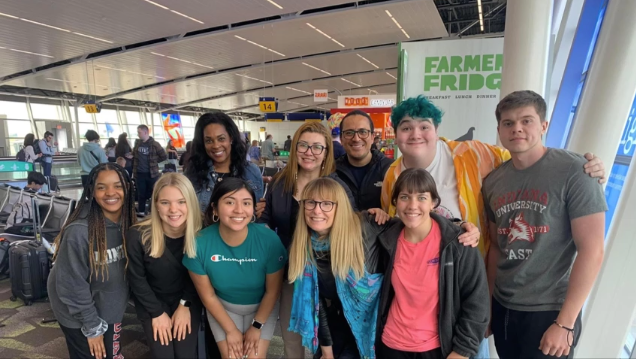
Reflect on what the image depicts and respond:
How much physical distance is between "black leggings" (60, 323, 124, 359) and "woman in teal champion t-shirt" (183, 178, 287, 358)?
2.04 ft

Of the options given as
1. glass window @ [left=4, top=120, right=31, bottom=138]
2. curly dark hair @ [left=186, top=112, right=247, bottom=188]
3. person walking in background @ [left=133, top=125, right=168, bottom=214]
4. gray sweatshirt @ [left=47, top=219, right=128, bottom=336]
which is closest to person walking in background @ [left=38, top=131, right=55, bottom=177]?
person walking in background @ [left=133, top=125, right=168, bottom=214]

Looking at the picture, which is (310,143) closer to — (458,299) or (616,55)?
(458,299)

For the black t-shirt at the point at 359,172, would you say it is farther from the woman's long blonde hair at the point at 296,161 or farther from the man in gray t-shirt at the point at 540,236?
the man in gray t-shirt at the point at 540,236

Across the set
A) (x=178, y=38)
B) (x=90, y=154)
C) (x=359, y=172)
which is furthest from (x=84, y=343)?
(x=178, y=38)

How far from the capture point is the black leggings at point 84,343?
217 centimetres

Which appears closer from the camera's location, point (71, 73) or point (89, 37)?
point (89, 37)

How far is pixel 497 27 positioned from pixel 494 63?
54.4 ft

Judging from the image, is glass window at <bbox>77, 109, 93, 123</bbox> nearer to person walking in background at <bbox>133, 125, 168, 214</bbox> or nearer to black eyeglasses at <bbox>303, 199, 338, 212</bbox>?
person walking in background at <bbox>133, 125, 168, 214</bbox>

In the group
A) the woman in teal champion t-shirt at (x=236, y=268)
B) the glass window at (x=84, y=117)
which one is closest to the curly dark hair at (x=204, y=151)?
the woman in teal champion t-shirt at (x=236, y=268)

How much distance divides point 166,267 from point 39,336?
7.90 ft

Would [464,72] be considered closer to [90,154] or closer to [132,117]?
[90,154]

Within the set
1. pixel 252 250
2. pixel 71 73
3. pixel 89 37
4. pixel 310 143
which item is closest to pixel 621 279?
pixel 310 143

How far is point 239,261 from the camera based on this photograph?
2.15m

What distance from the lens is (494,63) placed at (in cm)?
353
